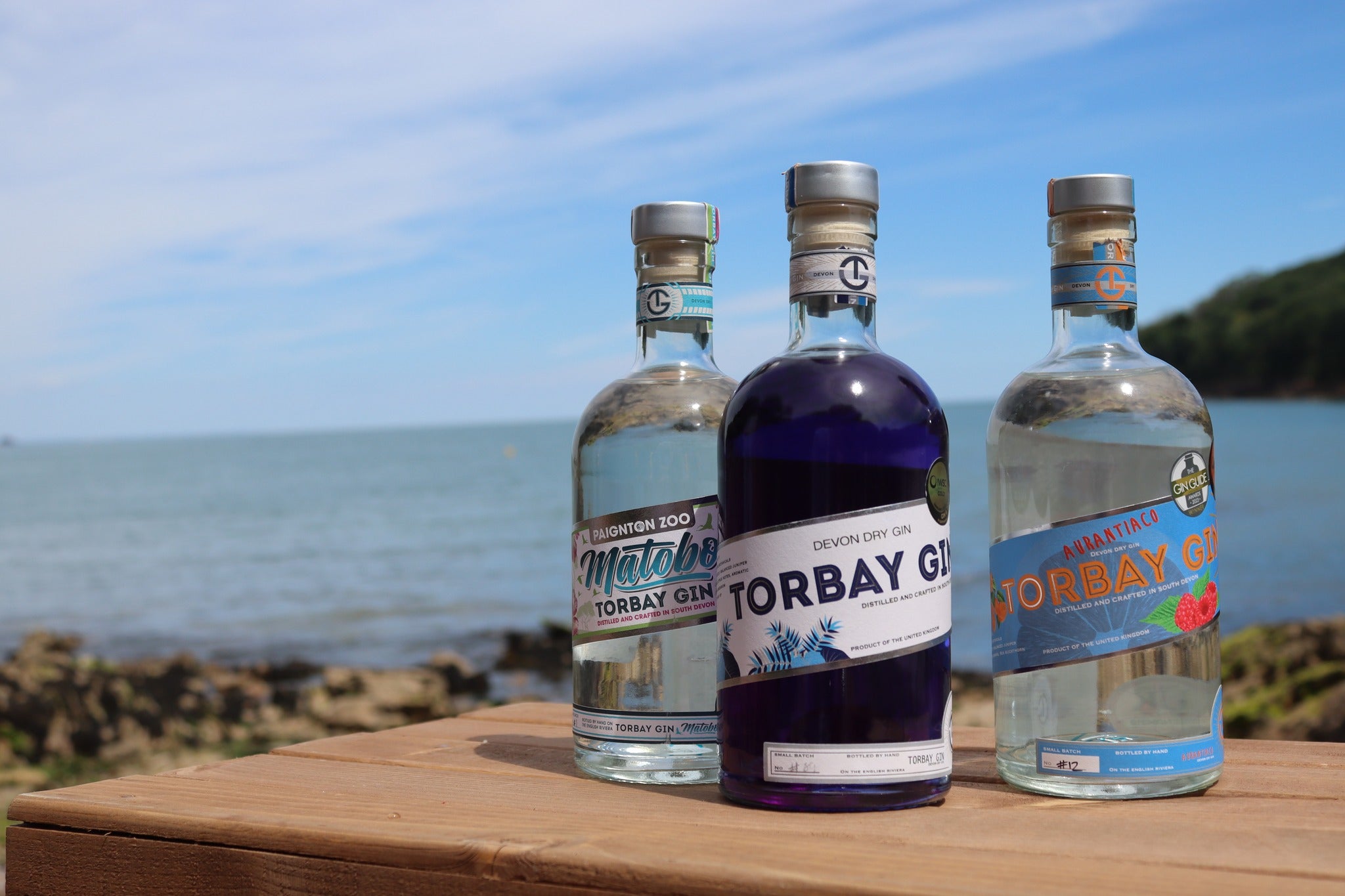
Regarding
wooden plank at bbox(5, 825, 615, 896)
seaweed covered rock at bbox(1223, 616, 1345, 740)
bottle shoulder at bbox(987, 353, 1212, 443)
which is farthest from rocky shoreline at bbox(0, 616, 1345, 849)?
wooden plank at bbox(5, 825, 615, 896)

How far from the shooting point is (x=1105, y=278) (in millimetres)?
1525

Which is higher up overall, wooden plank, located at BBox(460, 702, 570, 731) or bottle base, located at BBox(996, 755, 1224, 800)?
bottle base, located at BBox(996, 755, 1224, 800)

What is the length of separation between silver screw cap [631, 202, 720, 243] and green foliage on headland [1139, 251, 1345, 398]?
42.3 m

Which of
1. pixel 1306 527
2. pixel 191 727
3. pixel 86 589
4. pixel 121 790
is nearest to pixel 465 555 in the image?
pixel 86 589

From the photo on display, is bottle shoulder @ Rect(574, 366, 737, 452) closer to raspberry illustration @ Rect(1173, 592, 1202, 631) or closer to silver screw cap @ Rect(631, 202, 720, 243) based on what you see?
silver screw cap @ Rect(631, 202, 720, 243)

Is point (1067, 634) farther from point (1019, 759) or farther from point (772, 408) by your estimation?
point (772, 408)

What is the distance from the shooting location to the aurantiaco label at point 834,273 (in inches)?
56.9

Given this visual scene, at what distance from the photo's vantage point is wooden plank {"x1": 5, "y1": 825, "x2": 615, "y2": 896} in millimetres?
1261

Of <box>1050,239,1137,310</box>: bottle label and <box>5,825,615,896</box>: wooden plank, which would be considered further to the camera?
<box>1050,239,1137,310</box>: bottle label

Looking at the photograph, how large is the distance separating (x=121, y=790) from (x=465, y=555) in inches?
746

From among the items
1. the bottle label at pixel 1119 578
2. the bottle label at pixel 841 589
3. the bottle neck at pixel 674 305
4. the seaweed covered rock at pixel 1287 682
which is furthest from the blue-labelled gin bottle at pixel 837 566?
the seaweed covered rock at pixel 1287 682

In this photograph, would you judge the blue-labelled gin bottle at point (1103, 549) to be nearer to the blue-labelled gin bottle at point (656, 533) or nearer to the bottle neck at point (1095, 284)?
the bottle neck at point (1095, 284)

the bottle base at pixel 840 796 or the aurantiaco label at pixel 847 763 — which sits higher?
the aurantiaco label at pixel 847 763

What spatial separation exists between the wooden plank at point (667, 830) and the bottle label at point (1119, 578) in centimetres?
20
